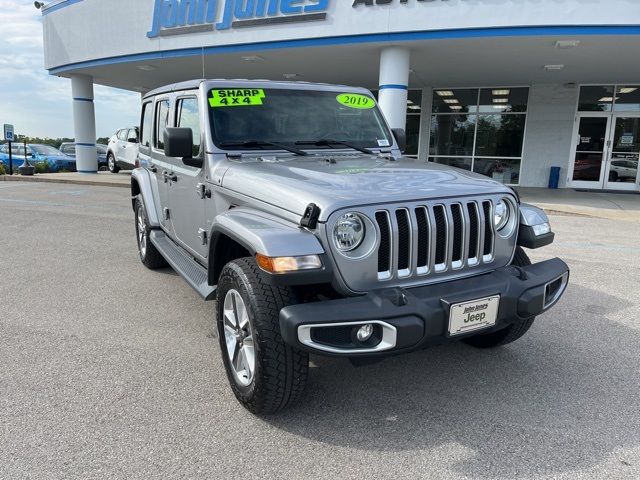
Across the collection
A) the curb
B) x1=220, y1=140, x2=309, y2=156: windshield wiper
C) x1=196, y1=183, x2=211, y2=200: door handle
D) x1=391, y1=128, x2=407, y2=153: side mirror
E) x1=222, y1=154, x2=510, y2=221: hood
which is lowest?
the curb

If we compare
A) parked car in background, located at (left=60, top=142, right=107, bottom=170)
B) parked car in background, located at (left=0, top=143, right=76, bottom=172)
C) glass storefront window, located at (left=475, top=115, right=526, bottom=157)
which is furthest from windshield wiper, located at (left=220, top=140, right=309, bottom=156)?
parked car in background, located at (left=60, top=142, right=107, bottom=170)

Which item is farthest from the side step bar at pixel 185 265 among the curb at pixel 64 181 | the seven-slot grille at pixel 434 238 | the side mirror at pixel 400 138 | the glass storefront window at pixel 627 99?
the glass storefront window at pixel 627 99

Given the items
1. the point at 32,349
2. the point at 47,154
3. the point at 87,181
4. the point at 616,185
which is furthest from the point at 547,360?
the point at 47,154

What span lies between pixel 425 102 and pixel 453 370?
16054 millimetres

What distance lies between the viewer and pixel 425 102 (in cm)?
1811

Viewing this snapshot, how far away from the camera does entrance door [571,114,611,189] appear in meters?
15.7

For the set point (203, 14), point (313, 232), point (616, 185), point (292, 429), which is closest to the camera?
point (313, 232)

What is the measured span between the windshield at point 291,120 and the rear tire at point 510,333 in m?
1.52

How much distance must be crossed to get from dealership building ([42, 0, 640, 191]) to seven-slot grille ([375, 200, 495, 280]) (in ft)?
24.7

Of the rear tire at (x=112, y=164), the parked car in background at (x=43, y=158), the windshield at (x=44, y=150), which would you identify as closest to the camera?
the rear tire at (x=112, y=164)

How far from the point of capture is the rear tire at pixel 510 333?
3375 mm

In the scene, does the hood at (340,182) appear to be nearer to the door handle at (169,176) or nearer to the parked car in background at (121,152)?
the door handle at (169,176)

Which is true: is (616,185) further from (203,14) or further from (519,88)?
(203,14)

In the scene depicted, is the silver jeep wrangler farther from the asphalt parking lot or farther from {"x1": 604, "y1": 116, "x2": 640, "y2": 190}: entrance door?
{"x1": 604, "y1": 116, "x2": 640, "y2": 190}: entrance door
